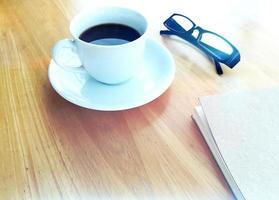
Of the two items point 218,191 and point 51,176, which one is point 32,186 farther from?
point 218,191

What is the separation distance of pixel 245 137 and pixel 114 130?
0.18 metres

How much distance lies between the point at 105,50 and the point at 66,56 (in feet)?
0.46

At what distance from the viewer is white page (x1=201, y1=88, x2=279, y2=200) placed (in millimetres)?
354

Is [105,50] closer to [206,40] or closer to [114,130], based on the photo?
[114,130]

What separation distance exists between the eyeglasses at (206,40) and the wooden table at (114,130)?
0.02 metres

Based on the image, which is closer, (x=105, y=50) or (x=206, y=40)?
(x=105, y=50)

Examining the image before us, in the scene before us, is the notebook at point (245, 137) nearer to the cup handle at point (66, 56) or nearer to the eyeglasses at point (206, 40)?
the eyeglasses at point (206, 40)

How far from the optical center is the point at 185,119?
0.46 m

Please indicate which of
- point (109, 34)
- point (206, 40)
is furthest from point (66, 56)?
point (206, 40)

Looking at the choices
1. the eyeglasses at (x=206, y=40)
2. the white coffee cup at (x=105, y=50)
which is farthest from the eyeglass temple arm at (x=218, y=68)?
the white coffee cup at (x=105, y=50)

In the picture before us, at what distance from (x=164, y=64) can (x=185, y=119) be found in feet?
0.38

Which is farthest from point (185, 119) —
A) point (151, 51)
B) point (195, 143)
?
point (151, 51)

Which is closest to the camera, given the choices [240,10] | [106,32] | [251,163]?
[251,163]

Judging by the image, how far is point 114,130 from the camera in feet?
1.48
